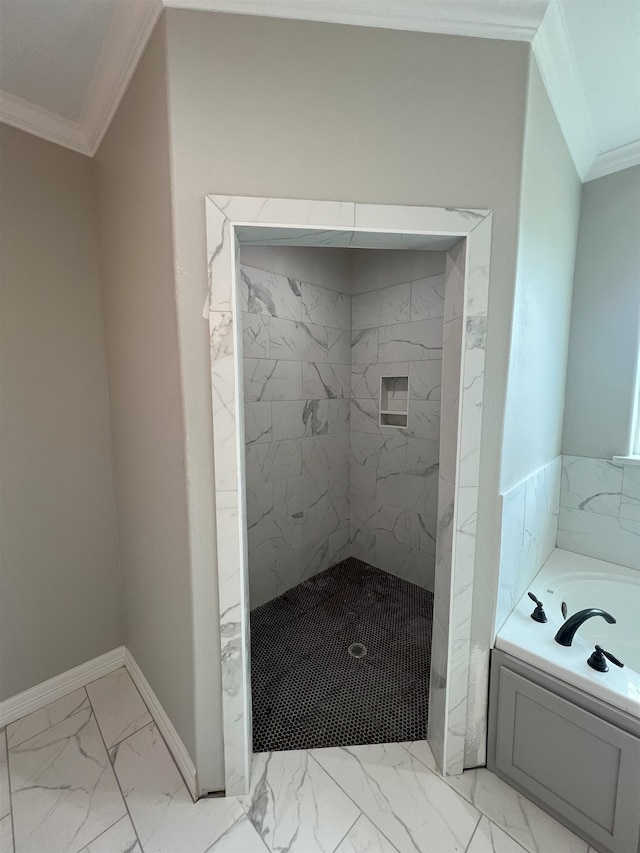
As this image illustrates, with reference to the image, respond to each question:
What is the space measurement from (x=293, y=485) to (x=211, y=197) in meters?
1.96

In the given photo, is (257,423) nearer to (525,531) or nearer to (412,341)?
(412,341)

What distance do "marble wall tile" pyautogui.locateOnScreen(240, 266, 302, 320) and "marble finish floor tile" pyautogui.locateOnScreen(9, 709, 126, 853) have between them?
237 cm

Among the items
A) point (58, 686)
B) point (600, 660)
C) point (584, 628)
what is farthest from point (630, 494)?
point (58, 686)

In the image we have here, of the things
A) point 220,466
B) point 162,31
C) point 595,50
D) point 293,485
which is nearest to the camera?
point 162,31

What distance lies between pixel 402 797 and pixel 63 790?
134cm

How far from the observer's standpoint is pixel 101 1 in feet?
3.41

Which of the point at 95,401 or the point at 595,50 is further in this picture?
the point at 95,401

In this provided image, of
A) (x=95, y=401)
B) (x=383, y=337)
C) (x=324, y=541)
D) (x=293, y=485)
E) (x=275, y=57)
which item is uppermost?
(x=275, y=57)

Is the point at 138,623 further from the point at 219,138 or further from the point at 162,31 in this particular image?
the point at 162,31

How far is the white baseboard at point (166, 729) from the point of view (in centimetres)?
130

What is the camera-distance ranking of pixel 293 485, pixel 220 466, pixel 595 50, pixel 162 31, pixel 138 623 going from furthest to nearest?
pixel 293 485, pixel 138 623, pixel 595 50, pixel 220 466, pixel 162 31

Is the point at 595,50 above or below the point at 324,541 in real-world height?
above

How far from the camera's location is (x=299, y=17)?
101cm

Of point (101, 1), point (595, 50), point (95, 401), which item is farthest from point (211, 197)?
point (595, 50)
